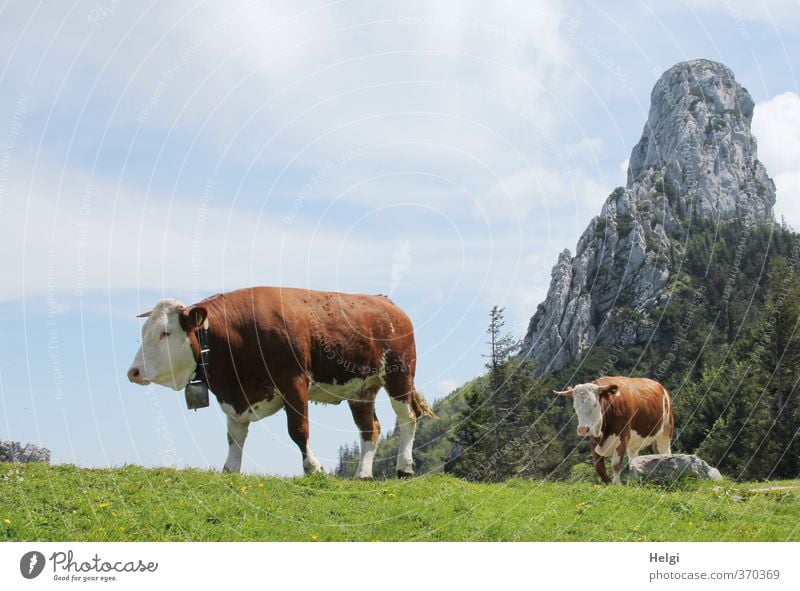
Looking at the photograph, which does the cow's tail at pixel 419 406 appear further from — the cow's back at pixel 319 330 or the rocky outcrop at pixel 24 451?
the rocky outcrop at pixel 24 451

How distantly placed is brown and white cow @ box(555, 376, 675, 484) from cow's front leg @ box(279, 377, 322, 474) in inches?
234

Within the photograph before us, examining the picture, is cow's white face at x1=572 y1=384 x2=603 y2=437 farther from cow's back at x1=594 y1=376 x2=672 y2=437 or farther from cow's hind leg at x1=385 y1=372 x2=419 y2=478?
cow's hind leg at x1=385 y1=372 x2=419 y2=478

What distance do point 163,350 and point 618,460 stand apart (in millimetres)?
9546

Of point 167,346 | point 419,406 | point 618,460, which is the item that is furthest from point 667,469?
point 167,346

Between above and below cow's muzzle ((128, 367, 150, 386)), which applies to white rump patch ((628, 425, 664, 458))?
below

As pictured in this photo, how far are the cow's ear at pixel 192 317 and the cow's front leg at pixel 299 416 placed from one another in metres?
1.62

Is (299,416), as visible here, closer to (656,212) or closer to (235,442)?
(235,442)

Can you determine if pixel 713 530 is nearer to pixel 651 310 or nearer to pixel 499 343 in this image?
pixel 499 343

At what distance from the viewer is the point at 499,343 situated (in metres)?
43.8

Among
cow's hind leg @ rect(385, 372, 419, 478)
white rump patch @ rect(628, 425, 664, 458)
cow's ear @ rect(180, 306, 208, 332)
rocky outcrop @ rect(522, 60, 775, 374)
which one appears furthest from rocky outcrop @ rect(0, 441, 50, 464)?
rocky outcrop @ rect(522, 60, 775, 374)

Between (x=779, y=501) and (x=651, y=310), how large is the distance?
96.7 m

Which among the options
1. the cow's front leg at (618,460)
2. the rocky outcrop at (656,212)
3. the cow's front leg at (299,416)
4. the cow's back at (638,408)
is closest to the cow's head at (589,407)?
the cow's back at (638,408)

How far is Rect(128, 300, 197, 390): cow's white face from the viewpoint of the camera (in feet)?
37.4
